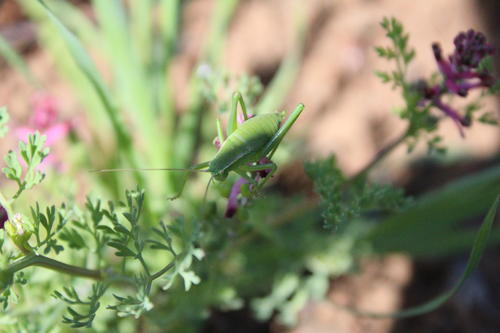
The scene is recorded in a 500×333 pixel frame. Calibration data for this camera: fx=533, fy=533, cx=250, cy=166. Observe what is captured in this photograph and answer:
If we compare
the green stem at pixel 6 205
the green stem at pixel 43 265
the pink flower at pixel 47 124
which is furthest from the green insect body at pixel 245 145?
the pink flower at pixel 47 124

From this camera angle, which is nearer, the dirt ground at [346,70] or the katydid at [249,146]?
the katydid at [249,146]

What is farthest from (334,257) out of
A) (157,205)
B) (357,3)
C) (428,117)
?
(357,3)

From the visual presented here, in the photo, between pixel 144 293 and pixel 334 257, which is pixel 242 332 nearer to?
pixel 334 257

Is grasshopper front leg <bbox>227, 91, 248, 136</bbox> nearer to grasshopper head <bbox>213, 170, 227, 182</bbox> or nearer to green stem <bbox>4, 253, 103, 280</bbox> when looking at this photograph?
grasshopper head <bbox>213, 170, 227, 182</bbox>

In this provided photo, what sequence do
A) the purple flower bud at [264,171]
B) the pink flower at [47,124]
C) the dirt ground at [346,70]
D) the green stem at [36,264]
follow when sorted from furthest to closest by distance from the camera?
the dirt ground at [346,70] < the pink flower at [47,124] < the purple flower bud at [264,171] < the green stem at [36,264]

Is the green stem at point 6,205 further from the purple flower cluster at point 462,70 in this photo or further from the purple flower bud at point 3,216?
the purple flower cluster at point 462,70

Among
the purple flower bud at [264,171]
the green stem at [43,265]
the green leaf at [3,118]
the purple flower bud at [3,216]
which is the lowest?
the green stem at [43,265]

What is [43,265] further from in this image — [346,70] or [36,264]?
[346,70]

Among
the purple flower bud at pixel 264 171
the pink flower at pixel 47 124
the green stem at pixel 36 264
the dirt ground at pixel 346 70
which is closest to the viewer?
the green stem at pixel 36 264
